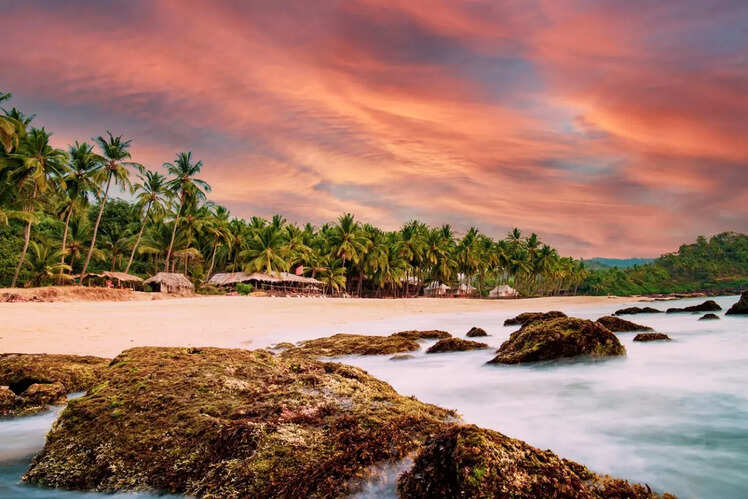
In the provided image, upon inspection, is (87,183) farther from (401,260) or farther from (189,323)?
(401,260)

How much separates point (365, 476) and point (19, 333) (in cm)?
1378

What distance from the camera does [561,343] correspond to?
7492mm

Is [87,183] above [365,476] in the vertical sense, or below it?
above

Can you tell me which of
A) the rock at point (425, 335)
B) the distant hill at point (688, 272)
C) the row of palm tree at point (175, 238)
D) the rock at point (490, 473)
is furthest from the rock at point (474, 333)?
the distant hill at point (688, 272)

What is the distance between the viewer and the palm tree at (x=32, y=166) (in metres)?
35.3

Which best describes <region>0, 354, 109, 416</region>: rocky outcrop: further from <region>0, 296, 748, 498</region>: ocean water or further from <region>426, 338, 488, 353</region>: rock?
<region>426, 338, 488, 353</region>: rock

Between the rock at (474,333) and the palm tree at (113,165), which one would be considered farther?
the palm tree at (113,165)

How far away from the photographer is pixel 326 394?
11.7 ft

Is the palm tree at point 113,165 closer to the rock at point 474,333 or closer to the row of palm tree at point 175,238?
the row of palm tree at point 175,238

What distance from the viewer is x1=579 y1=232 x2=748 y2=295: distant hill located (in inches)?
5133

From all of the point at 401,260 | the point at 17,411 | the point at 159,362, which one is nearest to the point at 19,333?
the point at 17,411

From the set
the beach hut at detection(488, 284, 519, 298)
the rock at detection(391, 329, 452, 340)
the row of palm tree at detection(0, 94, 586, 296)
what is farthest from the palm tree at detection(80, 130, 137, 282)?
the beach hut at detection(488, 284, 519, 298)

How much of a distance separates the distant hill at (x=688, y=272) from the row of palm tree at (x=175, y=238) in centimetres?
4339

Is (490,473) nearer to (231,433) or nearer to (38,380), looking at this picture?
(231,433)
